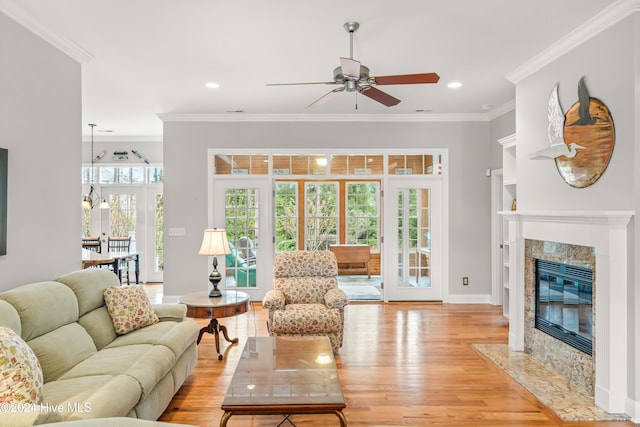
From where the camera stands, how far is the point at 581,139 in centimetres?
333

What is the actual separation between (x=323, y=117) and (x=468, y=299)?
3.62 metres

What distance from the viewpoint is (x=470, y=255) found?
635cm

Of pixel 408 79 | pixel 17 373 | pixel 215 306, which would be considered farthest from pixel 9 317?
pixel 408 79

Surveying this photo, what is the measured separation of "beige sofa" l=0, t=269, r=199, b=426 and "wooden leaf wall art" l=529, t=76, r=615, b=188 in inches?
133

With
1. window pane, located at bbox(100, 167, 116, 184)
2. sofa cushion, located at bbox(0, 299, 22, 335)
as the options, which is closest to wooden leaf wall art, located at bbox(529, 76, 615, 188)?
sofa cushion, located at bbox(0, 299, 22, 335)

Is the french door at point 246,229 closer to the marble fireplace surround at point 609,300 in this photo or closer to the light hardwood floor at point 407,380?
the light hardwood floor at point 407,380

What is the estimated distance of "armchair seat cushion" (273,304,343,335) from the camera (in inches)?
156

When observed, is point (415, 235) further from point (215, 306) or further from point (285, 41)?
point (285, 41)

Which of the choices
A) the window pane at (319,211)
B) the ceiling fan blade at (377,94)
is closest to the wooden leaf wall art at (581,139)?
the ceiling fan blade at (377,94)

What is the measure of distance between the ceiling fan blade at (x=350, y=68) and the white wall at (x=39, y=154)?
243 centimetres

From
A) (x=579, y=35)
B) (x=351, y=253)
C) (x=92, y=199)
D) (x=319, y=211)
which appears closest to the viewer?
(x=579, y=35)

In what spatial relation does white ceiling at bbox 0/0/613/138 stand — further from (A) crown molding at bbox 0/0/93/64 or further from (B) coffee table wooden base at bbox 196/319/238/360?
(B) coffee table wooden base at bbox 196/319/238/360

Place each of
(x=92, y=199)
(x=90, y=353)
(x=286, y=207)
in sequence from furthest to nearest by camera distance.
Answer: (x=92, y=199), (x=286, y=207), (x=90, y=353)

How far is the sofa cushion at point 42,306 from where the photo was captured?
7.93ft
